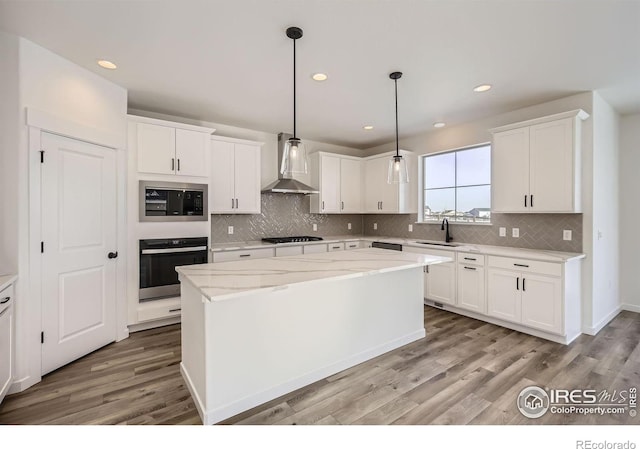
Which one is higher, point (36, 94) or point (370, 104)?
point (370, 104)

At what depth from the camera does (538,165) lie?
11.2 ft

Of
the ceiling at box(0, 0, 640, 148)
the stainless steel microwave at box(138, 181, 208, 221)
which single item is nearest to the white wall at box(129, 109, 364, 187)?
the ceiling at box(0, 0, 640, 148)

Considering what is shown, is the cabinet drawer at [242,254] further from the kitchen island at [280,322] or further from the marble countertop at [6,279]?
the marble countertop at [6,279]

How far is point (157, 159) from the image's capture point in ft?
11.2

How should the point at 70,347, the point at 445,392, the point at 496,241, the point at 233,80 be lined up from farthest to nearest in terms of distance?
1. the point at 496,241
2. the point at 233,80
3. the point at 70,347
4. the point at 445,392

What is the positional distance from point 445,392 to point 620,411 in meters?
1.10

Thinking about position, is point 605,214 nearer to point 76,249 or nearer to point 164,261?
point 164,261

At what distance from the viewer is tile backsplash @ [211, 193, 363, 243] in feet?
14.8

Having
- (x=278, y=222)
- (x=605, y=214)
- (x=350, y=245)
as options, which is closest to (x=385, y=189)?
(x=350, y=245)

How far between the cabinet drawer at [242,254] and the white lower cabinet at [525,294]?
283 cm

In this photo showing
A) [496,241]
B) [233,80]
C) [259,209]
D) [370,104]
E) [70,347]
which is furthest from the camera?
[259,209]

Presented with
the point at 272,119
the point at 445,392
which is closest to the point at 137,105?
the point at 272,119

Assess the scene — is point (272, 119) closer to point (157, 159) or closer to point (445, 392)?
point (157, 159)

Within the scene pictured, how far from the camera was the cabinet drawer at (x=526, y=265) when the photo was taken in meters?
3.06
